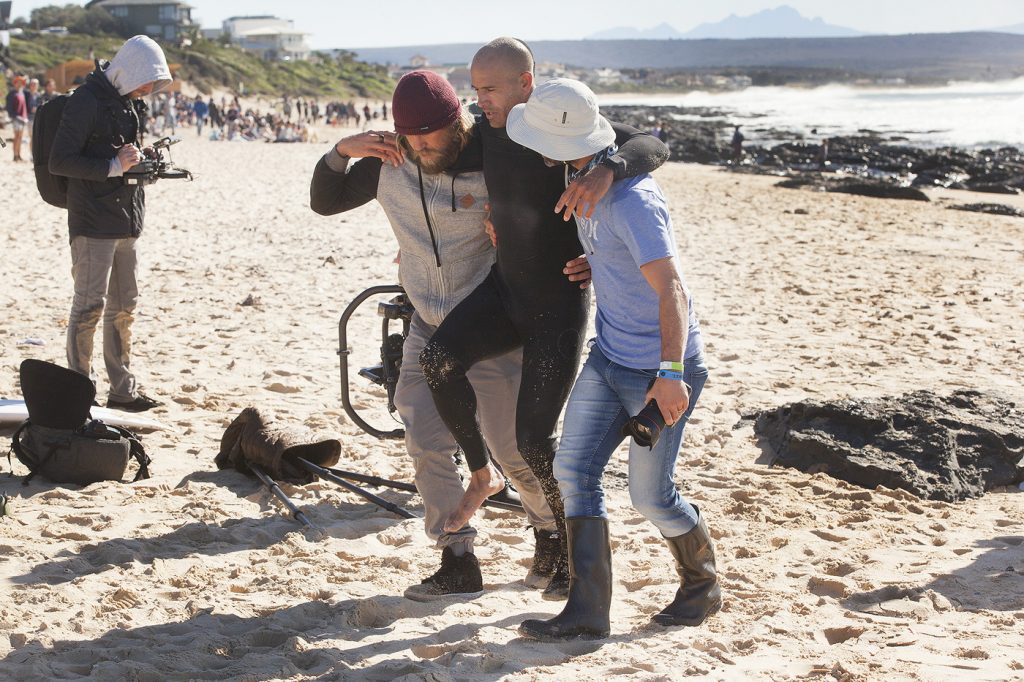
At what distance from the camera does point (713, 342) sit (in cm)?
826

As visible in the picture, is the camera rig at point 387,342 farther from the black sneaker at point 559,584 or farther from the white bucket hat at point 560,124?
the white bucket hat at point 560,124

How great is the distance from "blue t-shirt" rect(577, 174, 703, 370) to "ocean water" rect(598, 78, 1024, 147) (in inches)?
1856

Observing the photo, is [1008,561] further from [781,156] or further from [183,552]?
[781,156]

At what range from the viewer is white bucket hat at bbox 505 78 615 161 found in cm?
322

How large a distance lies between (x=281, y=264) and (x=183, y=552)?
7.00 meters

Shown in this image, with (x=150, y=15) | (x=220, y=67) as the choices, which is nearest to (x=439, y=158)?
(x=220, y=67)

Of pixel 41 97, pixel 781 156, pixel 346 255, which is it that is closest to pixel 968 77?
pixel 781 156

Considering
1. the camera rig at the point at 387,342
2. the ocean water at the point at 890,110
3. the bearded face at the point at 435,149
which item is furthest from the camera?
the ocean water at the point at 890,110

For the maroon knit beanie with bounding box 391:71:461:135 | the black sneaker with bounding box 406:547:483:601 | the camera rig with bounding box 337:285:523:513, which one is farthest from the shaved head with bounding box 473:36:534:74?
the black sneaker with bounding box 406:547:483:601

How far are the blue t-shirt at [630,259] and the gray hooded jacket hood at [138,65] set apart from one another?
316 cm

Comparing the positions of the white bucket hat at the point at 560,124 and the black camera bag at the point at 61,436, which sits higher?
the white bucket hat at the point at 560,124

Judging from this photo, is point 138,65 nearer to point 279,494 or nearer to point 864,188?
point 279,494

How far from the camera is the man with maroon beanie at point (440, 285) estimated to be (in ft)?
12.3

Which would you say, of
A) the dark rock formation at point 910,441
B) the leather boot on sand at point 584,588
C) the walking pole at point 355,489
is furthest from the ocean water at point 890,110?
the leather boot on sand at point 584,588
